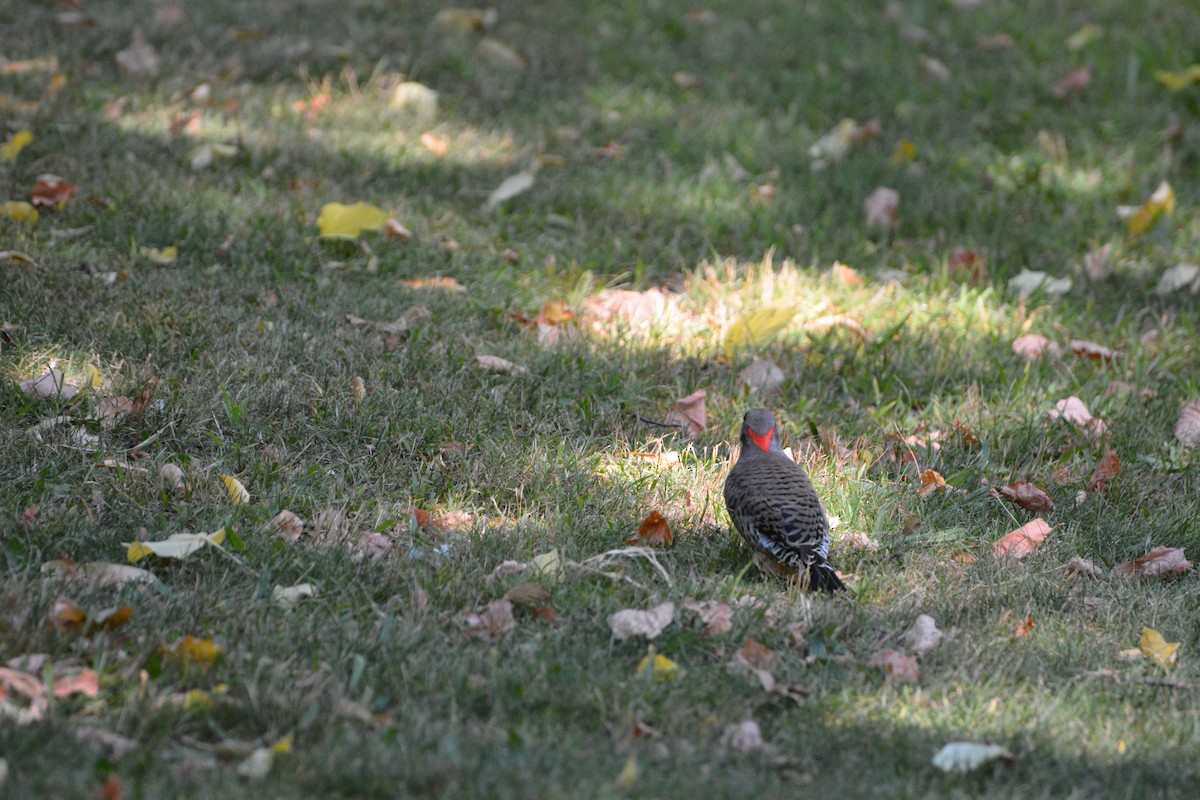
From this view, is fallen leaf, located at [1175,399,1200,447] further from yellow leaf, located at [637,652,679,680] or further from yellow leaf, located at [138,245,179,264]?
yellow leaf, located at [138,245,179,264]

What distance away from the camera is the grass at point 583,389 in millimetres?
2732

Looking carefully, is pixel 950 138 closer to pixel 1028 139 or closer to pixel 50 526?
pixel 1028 139

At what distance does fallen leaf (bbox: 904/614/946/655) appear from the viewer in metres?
3.17

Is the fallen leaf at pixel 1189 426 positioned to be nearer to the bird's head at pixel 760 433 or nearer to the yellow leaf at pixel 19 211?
the bird's head at pixel 760 433

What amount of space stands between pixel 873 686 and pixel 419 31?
582 centimetres

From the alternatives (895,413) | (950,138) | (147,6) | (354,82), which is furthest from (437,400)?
(147,6)

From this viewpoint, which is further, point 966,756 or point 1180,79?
point 1180,79

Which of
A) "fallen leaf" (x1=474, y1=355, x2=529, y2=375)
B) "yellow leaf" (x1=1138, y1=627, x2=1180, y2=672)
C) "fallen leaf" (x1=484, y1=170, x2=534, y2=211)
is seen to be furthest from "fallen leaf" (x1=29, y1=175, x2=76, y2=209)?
"yellow leaf" (x1=1138, y1=627, x2=1180, y2=672)

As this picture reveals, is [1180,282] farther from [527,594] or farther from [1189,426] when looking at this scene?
[527,594]

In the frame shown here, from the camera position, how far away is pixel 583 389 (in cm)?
443

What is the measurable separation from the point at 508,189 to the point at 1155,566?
3401 mm

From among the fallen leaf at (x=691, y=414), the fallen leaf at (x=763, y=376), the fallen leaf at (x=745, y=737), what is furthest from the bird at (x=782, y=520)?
the fallen leaf at (x=763, y=376)

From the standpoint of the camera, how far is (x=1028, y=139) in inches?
271

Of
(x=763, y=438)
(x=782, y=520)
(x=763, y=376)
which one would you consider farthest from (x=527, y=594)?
(x=763, y=376)
